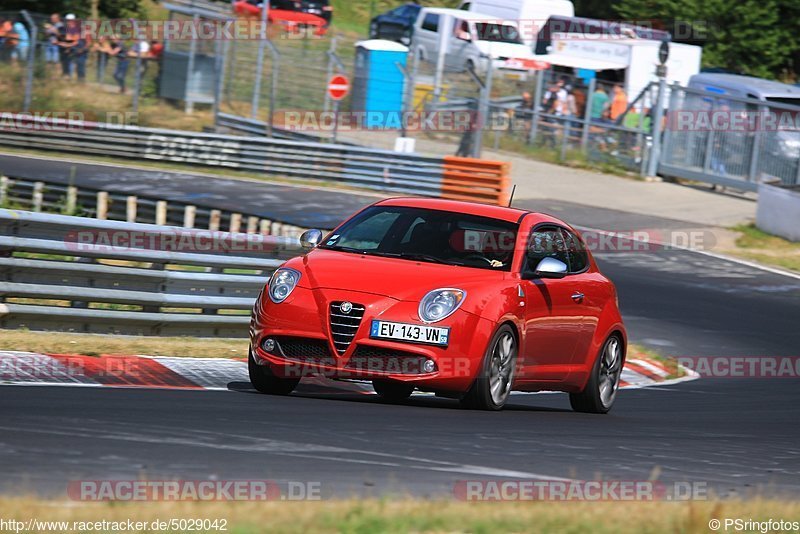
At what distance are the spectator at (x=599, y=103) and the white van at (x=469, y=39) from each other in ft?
9.61

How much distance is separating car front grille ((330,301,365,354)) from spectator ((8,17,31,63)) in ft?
81.3

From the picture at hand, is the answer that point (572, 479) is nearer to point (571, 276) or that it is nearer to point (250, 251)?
point (571, 276)

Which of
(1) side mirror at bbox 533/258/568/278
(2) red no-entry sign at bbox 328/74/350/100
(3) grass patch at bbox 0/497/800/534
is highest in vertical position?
(2) red no-entry sign at bbox 328/74/350/100

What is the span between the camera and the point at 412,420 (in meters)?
8.04

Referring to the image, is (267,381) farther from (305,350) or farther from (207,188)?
(207,188)

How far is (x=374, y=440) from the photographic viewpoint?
706 centimetres

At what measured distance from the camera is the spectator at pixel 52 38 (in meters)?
31.6

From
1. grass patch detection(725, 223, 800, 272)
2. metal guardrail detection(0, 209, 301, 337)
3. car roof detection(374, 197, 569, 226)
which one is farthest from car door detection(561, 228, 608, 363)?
grass patch detection(725, 223, 800, 272)

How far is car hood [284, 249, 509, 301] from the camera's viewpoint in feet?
28.0

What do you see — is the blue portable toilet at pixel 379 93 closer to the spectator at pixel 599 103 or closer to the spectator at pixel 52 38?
the spectator at pixel 599 103

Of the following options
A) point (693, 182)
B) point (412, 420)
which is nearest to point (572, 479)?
point (412, 420)

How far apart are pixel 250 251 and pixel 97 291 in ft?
6.09

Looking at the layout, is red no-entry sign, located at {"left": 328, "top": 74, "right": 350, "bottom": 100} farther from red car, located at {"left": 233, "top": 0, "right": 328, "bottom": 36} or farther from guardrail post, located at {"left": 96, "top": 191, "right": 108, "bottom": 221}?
red car, located at {"left": 233, "top": 0, "right": 328, "bottom": 36}

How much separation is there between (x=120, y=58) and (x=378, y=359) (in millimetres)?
25468
